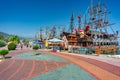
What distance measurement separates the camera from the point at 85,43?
46438mm

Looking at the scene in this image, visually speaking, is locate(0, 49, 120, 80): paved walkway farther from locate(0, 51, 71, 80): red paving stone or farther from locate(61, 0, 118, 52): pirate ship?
locate(61, 0, 118, 52): pirate ship

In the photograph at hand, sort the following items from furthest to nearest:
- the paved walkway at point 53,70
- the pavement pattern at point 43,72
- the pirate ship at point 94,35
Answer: the pirate ship at point 94,35 < the paved walkway at point 53,70 < the pavement pattern at point 43,72

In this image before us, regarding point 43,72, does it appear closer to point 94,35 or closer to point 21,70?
point 21,70

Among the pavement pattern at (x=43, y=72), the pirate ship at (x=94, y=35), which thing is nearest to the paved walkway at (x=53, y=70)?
the pavement pattern at (x=43, y=72)

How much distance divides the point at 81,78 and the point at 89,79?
450 millimetres

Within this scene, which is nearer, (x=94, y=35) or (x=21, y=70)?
(x=21, y=70)

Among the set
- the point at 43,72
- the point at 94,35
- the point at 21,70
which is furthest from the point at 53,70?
the point at 94,35

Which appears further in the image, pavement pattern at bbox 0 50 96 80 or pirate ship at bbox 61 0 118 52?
pirate ship at bbox 61 0 118 52

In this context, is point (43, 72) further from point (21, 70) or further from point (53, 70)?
point (21, 70)

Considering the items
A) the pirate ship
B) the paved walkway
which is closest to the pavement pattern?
the paved walkway

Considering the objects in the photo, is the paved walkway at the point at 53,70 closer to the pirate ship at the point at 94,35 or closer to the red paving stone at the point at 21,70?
the red paving stone at the point at 21,70

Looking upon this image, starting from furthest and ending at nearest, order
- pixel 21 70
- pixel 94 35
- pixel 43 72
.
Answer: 1. pixel 94 35
2. pixel 21 70
3. pixel 43 72

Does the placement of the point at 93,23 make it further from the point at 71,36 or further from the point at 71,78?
the point at 71,78

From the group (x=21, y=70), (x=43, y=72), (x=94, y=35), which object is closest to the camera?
(x=43, y=72)
